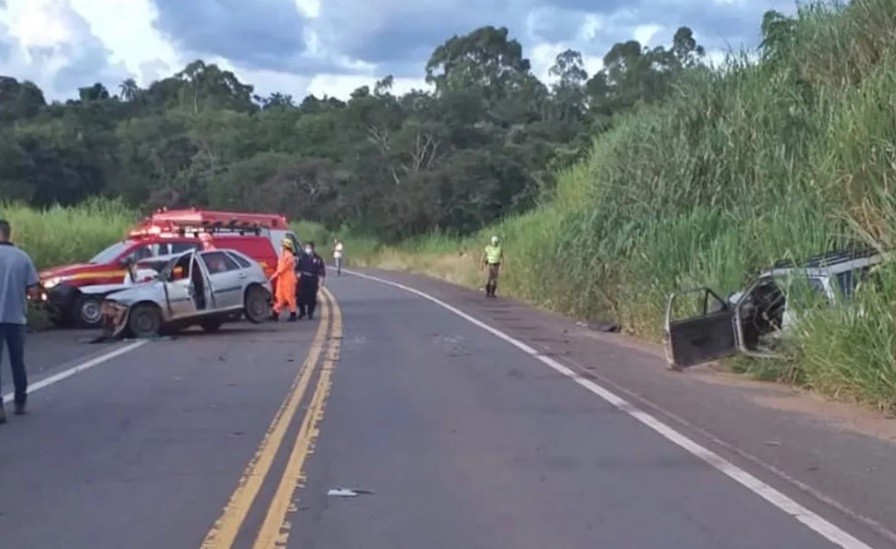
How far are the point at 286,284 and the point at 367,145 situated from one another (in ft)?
170

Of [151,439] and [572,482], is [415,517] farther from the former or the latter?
[151,439]

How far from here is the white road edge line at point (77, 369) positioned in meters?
17.7

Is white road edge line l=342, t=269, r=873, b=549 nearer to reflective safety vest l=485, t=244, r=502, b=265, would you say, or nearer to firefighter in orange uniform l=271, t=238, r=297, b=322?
firefighter in orange uniform l=271, t=238, r=297, b=322

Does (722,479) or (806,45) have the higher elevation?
(806,45)

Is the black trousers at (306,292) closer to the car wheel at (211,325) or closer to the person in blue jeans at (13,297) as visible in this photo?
the car wheel at (211,325)

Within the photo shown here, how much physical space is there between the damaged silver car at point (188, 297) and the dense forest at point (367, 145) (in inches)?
1027

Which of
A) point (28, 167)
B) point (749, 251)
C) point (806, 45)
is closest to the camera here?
point (749, 251)

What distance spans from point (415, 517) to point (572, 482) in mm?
1777

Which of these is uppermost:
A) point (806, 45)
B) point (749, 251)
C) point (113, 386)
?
point (806, 45)

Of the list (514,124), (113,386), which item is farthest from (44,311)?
(514,124)

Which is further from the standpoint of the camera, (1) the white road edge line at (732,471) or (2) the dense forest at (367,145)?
(2) the dense forest at (367,145)

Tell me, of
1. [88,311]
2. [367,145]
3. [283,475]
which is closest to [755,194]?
[88,311]

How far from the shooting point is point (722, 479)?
36.2ft

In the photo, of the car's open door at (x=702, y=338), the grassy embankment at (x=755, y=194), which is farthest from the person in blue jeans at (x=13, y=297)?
the grassy embankment at (x=755, y=194)
